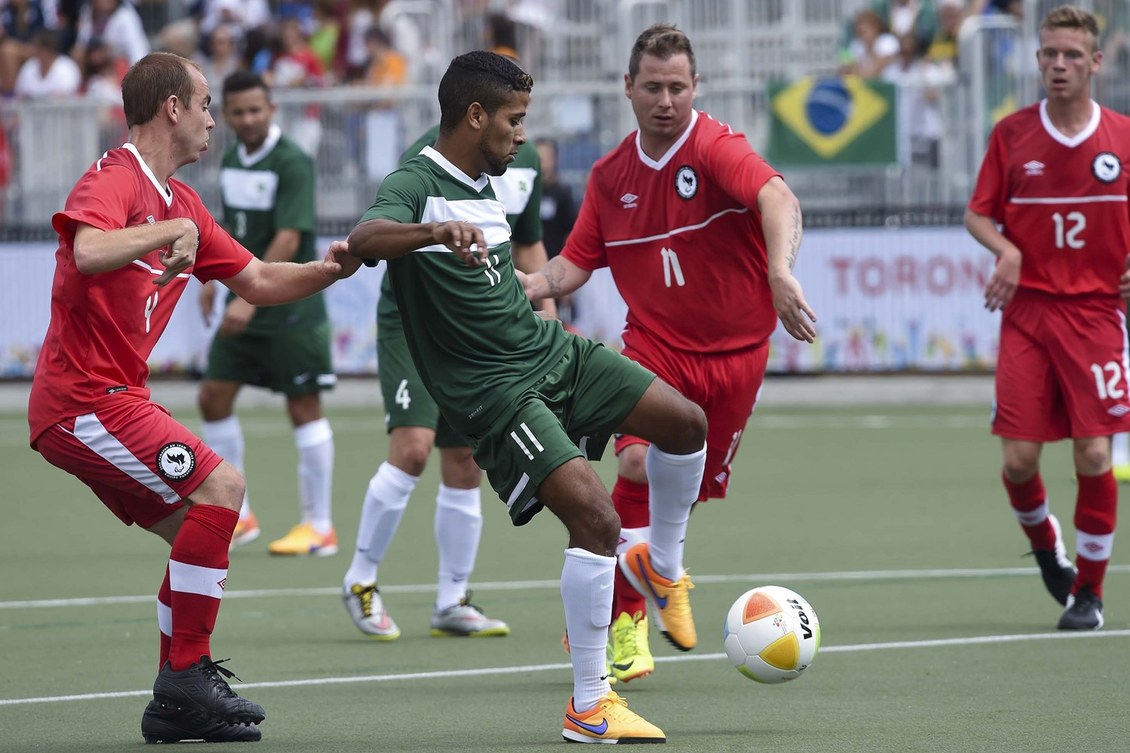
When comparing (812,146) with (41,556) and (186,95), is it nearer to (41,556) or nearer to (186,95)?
(41,556)

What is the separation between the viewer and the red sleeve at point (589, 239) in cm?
732

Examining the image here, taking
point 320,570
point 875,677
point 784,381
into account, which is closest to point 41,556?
point 320,570

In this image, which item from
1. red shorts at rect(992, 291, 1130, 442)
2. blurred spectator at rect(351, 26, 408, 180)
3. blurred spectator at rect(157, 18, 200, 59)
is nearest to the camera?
red shorts at rect(992, 291, 1130, 442)

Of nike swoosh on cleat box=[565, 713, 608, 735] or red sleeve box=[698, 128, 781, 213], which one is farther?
red sleeve box=[698, 128, 781, 213]

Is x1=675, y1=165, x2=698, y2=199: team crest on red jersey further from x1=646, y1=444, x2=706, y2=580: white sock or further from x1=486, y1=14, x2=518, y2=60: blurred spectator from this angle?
x1=486, y1=14, x2=518, y2=60: blurred spectator

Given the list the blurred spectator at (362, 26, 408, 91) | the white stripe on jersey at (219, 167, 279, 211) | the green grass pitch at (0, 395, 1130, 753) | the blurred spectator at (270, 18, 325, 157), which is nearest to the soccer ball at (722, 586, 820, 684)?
the green grass pitch at (0, 395, 1130, 753)

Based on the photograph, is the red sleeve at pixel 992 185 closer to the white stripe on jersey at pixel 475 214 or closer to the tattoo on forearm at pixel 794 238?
the tattoo on forearm at pixel 794 238

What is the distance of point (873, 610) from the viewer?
27.1 ft

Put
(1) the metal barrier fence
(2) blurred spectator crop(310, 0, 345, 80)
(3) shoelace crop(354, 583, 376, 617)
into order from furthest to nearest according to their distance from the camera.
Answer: (2) blurred spectator crop(310, 0, 345, 80) → (1) the metal barrier fence → (3) shoelace crop(354, 583, 376, 617)

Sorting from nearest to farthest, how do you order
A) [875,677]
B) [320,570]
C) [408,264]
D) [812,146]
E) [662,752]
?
[662,752]
[408,264]
[875,677]
[320,570]
[812,146]

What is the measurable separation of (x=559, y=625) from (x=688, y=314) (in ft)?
5.87

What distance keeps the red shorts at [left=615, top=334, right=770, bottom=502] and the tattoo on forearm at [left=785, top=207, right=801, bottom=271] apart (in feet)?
2.49

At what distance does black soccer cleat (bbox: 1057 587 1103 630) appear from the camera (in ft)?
24.9

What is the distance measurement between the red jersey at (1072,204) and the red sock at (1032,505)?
0.87 m
